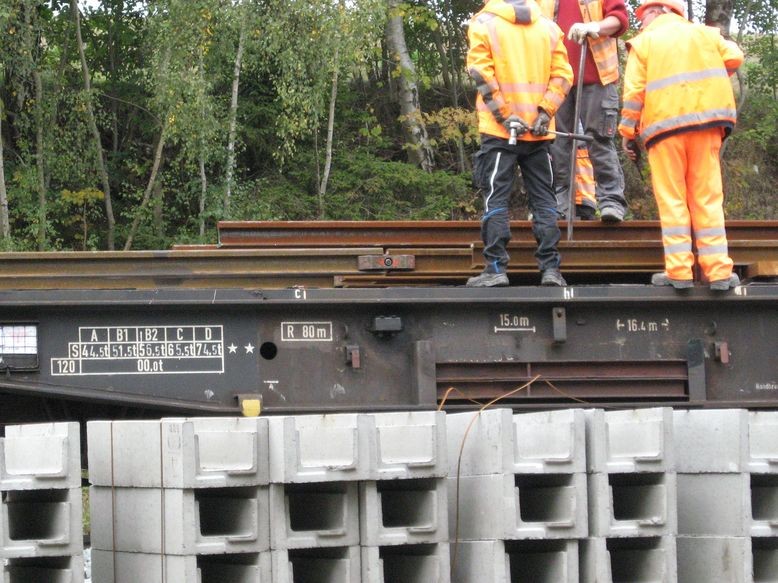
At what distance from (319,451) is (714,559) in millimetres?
1954

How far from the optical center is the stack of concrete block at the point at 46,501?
5.20 meters

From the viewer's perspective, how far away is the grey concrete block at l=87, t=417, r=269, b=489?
5359 millimetres

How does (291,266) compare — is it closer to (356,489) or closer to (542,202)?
(542,202)

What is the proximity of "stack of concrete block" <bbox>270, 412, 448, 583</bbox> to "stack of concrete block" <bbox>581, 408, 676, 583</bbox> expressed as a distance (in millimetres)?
685

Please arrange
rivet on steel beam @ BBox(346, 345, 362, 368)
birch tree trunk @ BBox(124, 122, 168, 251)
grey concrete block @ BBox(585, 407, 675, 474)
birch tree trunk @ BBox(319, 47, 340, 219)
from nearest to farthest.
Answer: grey concrete block @ BBox(585, 407, 675, 474) → rivet on steel beam @ BBox(346, 345, 362, 368) → birch tree trunk @ BBox(124, 122, 168, 251) → birch tree trunk @ BBox(319, 47, 340, 219)

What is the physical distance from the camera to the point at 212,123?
18.5 metres

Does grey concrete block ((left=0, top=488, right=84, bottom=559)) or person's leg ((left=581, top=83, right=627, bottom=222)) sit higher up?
person's leg ((left=581, top=83, right=627, bottom=222))

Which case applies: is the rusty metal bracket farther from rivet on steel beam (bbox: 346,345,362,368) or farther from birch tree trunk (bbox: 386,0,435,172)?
birch tree trunk (bbox: 386,0,435,172)

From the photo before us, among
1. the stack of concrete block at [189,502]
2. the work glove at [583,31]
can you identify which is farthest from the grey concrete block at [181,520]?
the work glove at [583,31]

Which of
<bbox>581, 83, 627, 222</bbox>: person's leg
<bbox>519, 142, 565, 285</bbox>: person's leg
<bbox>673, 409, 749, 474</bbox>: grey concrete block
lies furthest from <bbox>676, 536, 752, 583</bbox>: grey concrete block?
<bbox>581, 83, 627, 222</bbox>: person's leg

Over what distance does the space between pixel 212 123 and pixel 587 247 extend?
37.5 ft

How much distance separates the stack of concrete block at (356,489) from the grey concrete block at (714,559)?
128cm

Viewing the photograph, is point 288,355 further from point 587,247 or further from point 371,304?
point 587,247

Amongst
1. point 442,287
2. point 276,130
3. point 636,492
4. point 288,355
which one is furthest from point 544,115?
point 276,130
